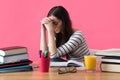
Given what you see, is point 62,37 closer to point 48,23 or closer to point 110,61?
point 48,23

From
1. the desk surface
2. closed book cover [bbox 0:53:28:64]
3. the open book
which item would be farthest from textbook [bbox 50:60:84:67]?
closed book cover [bbox 0:53:28:64]

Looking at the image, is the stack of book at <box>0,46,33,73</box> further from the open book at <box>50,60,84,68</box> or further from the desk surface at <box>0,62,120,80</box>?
the open book at <box>50,60,84,68</box>

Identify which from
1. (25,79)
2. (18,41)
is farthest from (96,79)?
(18,41)

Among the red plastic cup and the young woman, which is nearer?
the red plastic cup

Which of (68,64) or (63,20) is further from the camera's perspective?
(63,20)

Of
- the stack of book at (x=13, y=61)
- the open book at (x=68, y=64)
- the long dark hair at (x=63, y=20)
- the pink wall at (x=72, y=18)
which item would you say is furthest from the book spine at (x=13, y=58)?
the pink wall at (x=72, y=18)

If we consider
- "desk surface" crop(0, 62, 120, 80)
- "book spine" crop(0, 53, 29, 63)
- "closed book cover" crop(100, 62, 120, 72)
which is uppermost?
"book spine" crop(0, 53, 29, 63)

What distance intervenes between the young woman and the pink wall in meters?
0.58

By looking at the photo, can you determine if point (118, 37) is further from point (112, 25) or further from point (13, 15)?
point (13, 15)

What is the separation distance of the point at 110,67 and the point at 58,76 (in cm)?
37

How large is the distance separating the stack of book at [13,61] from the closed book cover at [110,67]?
0.50m

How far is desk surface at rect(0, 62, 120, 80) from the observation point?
1.82m

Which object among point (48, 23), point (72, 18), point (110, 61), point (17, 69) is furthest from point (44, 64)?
point (72, 18)

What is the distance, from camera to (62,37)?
291 cm
